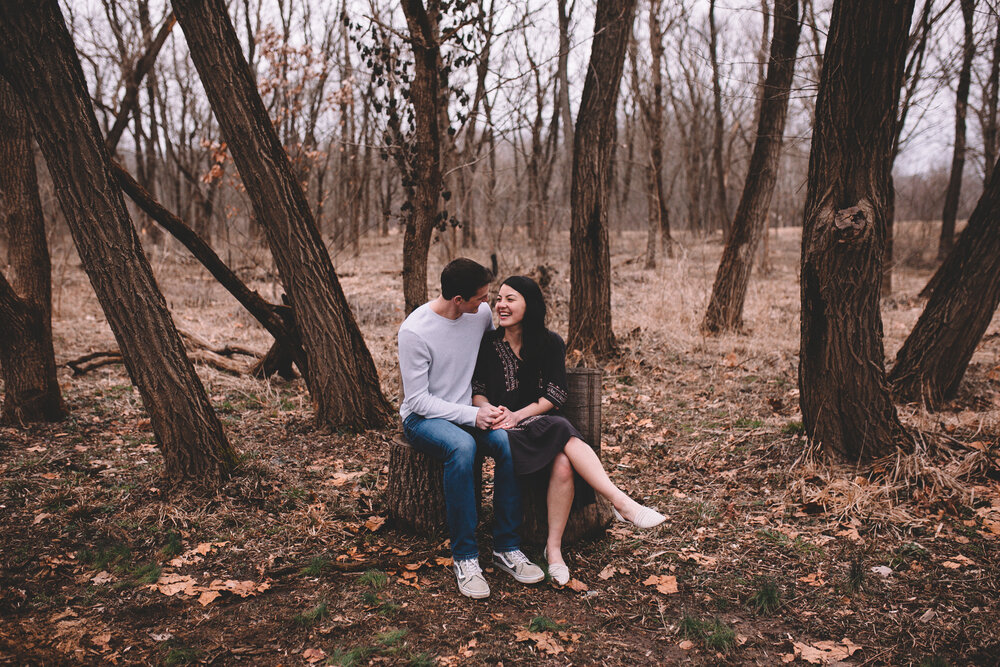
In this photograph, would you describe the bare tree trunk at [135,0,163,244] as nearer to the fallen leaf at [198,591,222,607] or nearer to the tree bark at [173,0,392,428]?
the tree bark at [173,0,392,428]

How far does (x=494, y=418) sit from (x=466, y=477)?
361mm

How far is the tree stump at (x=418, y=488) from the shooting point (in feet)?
12.2

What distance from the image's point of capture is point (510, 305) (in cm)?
361

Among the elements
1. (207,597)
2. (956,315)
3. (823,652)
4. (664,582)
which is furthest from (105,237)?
(956,315)

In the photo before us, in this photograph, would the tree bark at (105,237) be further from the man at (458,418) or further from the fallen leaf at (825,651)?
the fallen leaf at (825,651)

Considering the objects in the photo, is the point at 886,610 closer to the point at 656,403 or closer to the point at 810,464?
the point at 810,464

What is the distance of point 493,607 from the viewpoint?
3.18 meters

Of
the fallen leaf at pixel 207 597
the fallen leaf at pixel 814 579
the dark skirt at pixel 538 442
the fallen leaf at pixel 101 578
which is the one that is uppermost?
the dark skirt at pixel 538 442

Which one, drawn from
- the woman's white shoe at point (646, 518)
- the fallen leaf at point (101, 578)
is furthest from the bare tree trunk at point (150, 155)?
the woman's white shoe at point (646, 518)

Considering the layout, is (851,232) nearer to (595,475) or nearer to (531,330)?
(531,330)

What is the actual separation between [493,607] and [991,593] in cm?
237

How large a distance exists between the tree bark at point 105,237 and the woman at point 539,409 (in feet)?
6.11

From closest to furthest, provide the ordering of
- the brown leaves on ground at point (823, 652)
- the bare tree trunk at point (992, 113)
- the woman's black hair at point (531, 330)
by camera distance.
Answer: the brown leaves on ground at point (823, 652) → the woman's black hair at point (531, 330) → the bare tree trunk at point (992, 113)

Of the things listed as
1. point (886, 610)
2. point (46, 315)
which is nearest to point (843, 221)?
point (886, 610)
